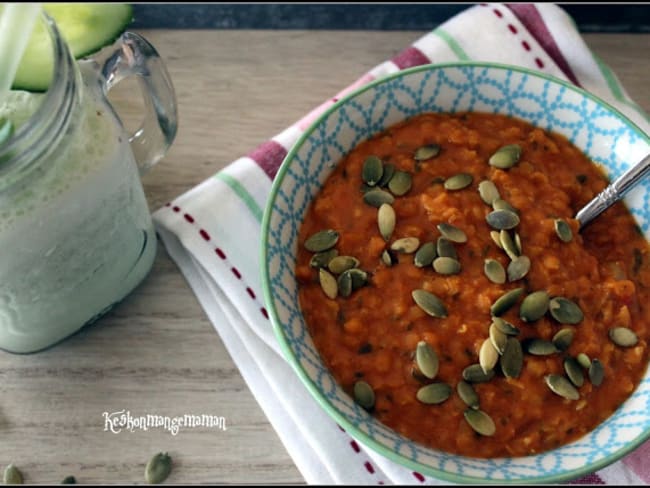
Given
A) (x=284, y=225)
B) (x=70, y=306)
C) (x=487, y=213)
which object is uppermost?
(x=487, y=213)

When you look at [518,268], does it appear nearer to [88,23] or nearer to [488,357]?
[488,357]

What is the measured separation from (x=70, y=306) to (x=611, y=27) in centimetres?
126

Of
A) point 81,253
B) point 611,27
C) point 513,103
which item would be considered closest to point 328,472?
point 81,253

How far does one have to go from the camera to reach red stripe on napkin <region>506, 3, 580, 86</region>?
5.45ft

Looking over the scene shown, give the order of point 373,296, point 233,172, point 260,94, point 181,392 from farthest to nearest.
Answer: point 260,94
point 233,172
point 181,392
point 373,296

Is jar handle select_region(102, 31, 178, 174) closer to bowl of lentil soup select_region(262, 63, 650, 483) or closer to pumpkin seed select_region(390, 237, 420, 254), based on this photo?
bowl of lentil soup select_region(262, 63, 650, 483)

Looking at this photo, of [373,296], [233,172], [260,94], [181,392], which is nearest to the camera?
[373,296]

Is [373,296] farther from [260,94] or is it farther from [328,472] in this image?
[260,94]

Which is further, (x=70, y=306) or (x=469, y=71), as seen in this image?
(x=469, y=71)

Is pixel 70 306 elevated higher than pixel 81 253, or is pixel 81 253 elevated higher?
pixel 81 253

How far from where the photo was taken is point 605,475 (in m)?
1.28

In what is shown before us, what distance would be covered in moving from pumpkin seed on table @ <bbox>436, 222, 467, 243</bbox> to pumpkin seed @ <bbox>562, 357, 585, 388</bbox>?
24cm

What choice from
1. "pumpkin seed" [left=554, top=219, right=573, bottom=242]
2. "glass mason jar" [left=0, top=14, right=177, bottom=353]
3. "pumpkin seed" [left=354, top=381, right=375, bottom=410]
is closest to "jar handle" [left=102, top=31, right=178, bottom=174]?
"glass mason jar" [left=0, top=14, right=177, bottom=353]

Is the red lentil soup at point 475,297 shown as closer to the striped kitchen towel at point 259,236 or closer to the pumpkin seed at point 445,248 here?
the pumpkin seed at point 445,248
